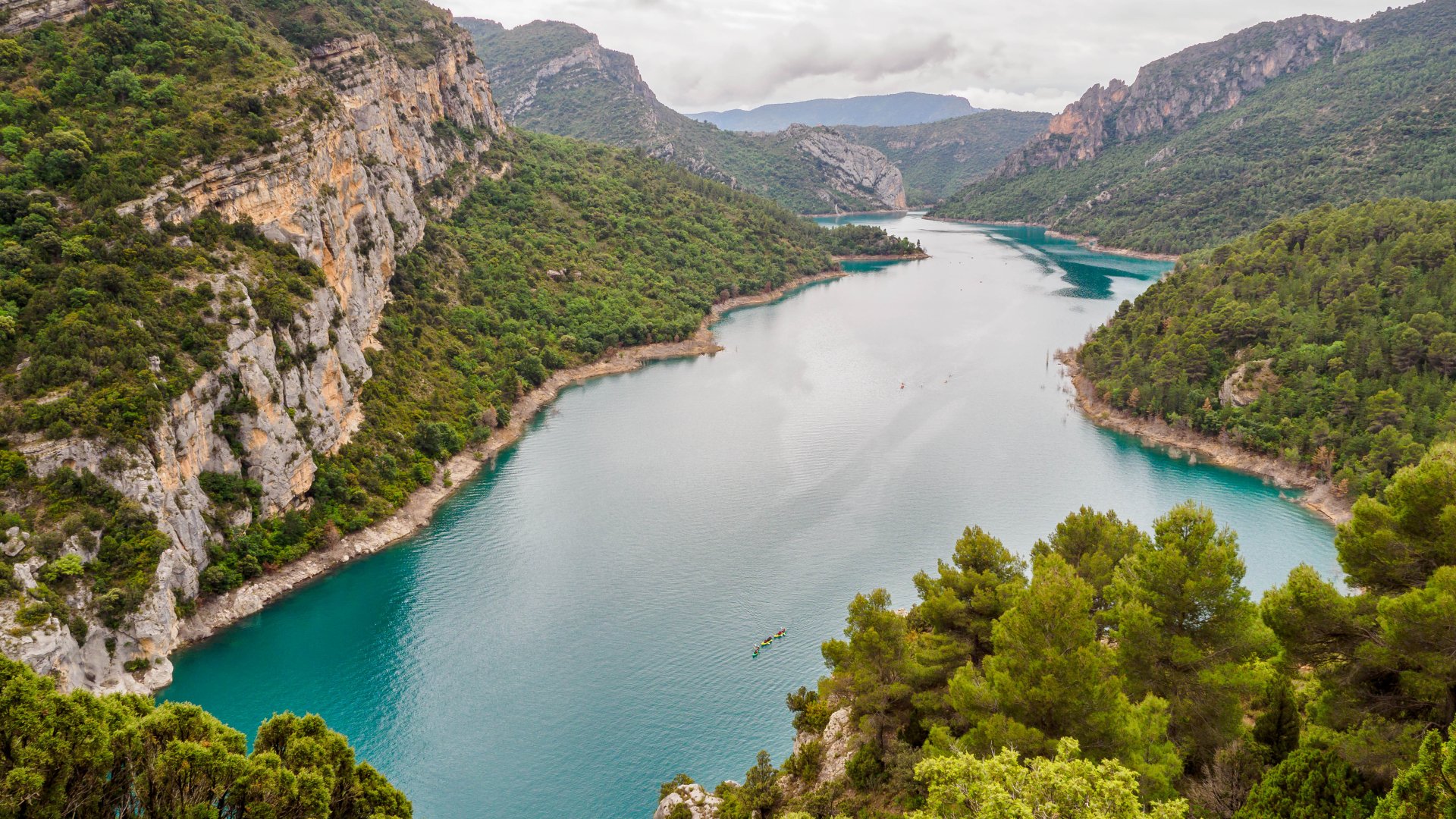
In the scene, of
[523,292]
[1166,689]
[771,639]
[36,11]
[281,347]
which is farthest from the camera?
[523,292]

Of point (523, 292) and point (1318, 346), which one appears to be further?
point (523, 292)

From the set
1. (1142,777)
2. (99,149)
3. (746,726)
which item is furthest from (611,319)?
(1142,777)

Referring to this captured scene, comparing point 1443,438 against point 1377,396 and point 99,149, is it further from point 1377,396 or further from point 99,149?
point 99,149

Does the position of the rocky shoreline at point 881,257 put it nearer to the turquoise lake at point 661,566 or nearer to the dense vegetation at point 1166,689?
the turquoise lake at point 661,566

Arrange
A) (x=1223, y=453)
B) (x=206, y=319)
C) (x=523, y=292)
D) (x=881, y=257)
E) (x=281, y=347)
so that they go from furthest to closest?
(x=881, y=257), (x=523, y=292), (x=1223, y=453), (x=281, y=347), (x=206, y=319)

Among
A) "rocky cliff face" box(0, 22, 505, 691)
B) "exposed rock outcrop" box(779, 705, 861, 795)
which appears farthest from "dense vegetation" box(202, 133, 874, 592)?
"exposed rock outcrop" box(779, 705, 861, 795)

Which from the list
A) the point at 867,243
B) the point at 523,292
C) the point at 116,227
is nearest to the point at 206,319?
the point at 116,227

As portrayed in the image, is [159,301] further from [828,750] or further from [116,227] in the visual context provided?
[828,750]

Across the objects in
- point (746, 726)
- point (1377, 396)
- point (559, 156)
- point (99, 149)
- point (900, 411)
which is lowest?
point (746, 726)
